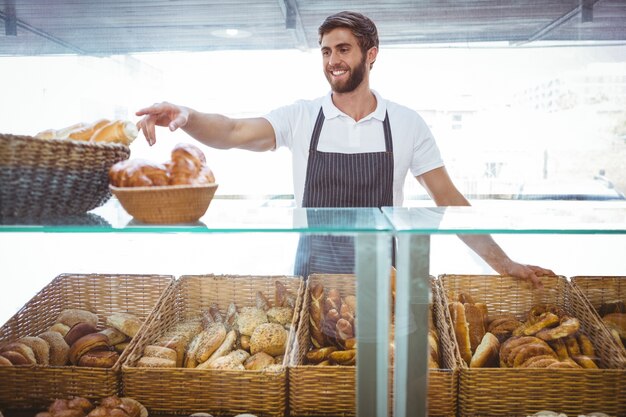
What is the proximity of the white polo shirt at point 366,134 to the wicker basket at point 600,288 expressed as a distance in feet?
3.60

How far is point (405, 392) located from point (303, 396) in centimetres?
26

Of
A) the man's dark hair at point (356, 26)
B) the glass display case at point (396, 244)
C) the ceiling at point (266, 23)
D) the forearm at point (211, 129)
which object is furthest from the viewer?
the ceiling at point (266, 23)

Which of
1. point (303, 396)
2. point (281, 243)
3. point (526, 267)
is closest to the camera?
point (303, 396)

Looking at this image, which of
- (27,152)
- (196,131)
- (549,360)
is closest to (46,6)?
(196,131)

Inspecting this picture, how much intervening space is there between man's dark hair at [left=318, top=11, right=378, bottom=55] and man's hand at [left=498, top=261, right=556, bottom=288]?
136cm

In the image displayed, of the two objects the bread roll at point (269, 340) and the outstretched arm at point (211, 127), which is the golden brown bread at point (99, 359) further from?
the outstretched arm at point (211, 127)

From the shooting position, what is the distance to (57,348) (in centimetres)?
146

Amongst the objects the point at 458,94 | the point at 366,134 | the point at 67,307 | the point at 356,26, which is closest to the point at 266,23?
the point at 458,94

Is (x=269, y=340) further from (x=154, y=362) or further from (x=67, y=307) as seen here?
(x=67, y=307)

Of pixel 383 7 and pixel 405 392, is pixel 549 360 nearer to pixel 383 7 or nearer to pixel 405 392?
pixel 405 392

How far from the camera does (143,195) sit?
3.79 ft

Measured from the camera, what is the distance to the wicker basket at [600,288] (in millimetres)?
1555

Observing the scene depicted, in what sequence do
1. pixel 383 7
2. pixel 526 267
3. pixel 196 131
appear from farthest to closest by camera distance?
pixel 383 7, pixel 196 131, pixel 526 267

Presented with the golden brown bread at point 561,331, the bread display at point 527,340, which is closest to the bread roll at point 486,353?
the bread display at point 527,340
